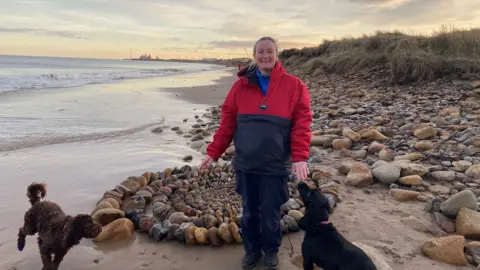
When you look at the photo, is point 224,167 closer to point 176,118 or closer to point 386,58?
point 176,118

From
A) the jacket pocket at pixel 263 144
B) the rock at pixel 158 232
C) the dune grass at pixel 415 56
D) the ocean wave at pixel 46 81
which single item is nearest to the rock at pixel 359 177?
the jacket pocket at pixel 263 144

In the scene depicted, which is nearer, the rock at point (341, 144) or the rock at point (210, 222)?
the rock at point (210, 222)

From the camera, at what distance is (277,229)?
361 centimetres

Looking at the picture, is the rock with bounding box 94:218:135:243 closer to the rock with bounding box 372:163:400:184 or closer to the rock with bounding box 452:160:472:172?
the rock with bounding box 372:163:400:184

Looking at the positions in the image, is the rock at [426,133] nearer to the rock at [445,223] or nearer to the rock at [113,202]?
the rock at [445,223]

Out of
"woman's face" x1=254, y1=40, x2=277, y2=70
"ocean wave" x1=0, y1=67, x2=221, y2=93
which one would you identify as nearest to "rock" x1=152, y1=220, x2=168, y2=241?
"woman's face" x1=254, y1=40, x2=277, y2=70

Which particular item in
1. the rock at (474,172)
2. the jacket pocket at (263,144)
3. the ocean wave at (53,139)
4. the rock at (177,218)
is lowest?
the rock at (177,218)

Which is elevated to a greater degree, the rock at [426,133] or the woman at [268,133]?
the woman at [268,133]

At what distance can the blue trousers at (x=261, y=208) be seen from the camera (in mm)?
3453

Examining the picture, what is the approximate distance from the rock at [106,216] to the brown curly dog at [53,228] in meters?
1.06

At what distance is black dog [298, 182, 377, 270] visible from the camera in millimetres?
2883

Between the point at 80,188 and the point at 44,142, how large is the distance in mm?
3146

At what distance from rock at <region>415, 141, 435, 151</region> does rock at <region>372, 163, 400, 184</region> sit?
1498 mm

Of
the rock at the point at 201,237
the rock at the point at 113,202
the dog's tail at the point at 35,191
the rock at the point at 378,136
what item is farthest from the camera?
the rock at the point at 378,136
